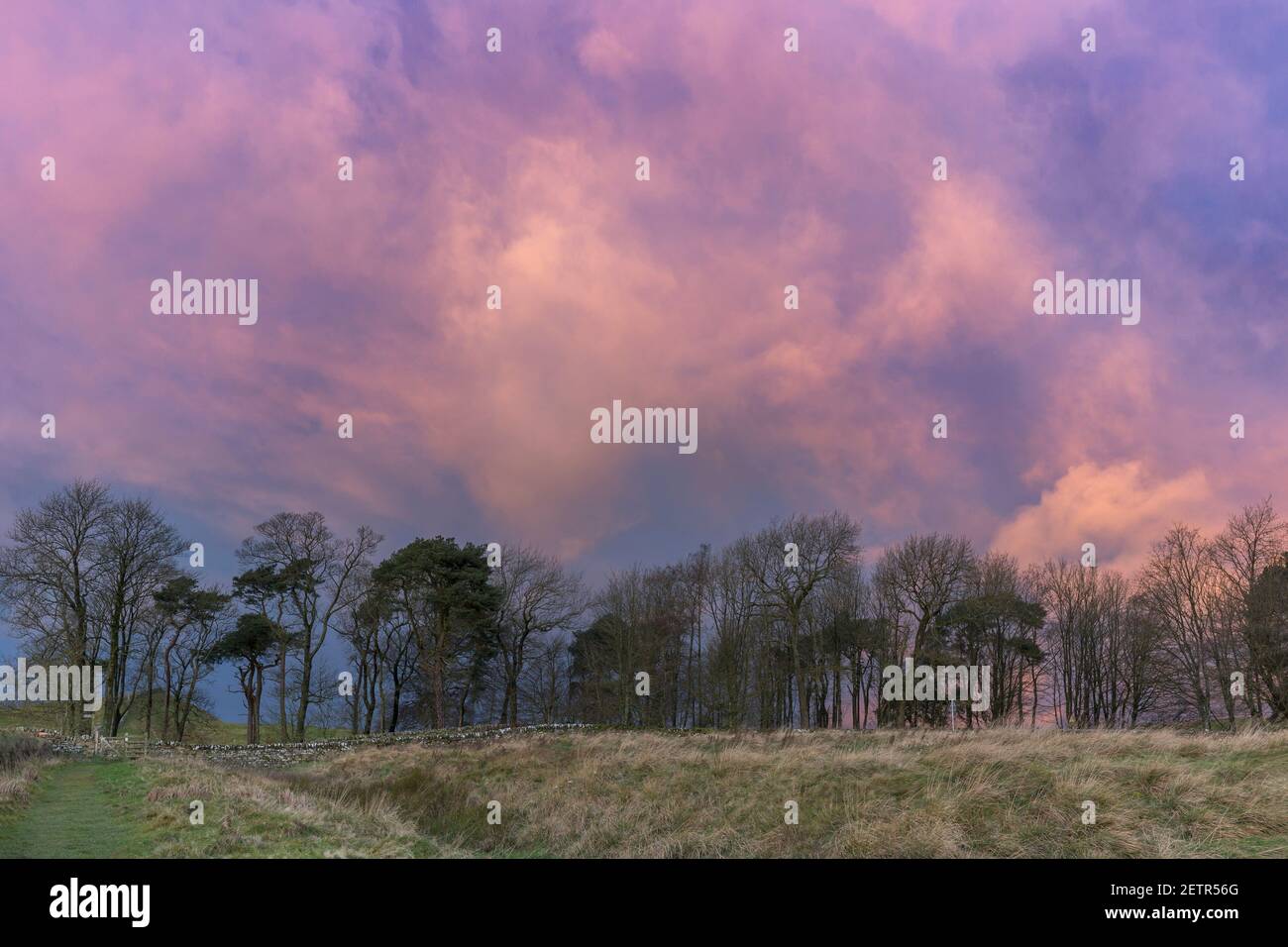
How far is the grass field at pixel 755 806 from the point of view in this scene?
39.0ft

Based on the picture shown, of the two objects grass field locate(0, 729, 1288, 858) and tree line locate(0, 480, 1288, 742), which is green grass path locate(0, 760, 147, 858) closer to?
grass field locate(0, 729, 1288, 858)

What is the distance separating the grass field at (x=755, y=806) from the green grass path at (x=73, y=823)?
0.25ft

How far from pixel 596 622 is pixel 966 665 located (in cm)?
2831

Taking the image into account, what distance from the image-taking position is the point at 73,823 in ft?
52.1

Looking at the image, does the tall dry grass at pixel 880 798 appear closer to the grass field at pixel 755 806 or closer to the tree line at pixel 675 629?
the grass field at pixel 755 806

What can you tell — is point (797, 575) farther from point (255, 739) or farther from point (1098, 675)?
point (255, 739)

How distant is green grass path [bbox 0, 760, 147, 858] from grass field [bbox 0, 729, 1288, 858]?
2.9 inches

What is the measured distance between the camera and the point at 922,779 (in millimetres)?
15375

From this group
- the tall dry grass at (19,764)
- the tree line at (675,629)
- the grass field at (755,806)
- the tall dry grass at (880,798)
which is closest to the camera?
the tall dry grass at (880,798)

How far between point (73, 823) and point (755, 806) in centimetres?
1477

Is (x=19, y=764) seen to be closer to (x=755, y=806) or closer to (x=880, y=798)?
(x=755, y=806)

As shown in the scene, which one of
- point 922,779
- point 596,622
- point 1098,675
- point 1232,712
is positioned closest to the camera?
point 922,779

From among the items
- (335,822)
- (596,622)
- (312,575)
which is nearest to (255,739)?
(312,575)

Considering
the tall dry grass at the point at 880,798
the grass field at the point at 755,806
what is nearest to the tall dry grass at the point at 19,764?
the grass field at the point at 755,806
